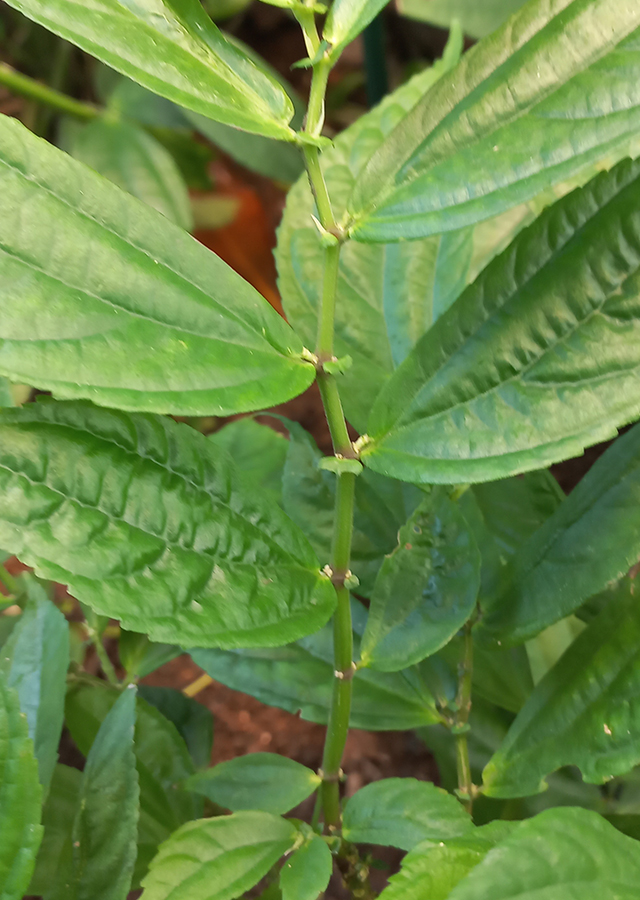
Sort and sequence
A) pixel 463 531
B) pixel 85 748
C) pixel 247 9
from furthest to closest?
pixel 247 9
pixel 85 748
pixel 463 531

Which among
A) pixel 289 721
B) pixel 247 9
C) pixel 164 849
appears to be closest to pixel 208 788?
pixel 164 849

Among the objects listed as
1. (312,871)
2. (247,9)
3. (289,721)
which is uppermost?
(247,9)

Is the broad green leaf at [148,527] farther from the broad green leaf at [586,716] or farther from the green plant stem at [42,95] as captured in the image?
the green plant stem at [42,95]

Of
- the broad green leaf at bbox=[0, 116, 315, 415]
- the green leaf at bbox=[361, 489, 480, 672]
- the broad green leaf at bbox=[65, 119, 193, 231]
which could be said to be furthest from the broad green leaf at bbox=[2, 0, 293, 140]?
the broad green leaf at bbox=[65, 119, 193, 231]

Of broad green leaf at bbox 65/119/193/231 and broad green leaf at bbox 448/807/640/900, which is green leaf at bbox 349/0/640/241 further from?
broad green leaf at bbox 65/119/193/231

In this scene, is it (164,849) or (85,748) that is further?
(85,748)

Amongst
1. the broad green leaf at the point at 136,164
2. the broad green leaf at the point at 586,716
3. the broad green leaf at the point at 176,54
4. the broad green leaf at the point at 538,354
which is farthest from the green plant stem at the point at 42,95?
the broad green leaf at the point at 586,716

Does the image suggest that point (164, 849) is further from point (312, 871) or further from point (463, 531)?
point (463, 531)
